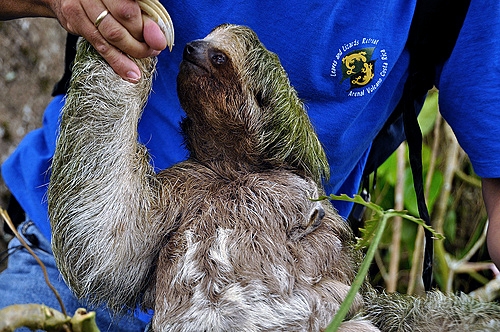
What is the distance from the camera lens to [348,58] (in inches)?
74.9

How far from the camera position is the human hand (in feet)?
4.32

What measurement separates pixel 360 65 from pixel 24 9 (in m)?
1.05

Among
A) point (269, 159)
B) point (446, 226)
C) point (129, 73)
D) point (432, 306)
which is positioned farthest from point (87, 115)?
point (446, 226)

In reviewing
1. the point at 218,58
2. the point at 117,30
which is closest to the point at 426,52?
the point at 218,58

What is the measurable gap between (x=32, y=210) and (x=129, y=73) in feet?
3.49

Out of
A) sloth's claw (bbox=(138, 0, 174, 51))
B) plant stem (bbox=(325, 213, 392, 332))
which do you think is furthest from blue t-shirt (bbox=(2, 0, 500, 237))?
plant stem (bbox=(325, 213, 392, 332))

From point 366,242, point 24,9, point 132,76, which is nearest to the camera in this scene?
point 366,242

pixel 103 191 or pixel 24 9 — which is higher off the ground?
pixel 24 9

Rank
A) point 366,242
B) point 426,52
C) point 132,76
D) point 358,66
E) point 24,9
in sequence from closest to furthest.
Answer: point 366,242 < point 132,76 < point 24,9 < point 358,66 < point 426,52

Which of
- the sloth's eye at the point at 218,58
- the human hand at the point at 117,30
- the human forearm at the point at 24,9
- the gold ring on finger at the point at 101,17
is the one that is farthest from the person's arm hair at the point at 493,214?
the human forearm at the point at 24,9

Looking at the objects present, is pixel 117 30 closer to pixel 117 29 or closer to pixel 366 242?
pixel 117 29

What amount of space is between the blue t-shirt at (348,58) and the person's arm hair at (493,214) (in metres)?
0.08

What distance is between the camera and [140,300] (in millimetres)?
1580

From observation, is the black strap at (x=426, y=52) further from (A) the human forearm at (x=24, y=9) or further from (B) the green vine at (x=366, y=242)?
(A) the human forearm at (x=24, y=9)
